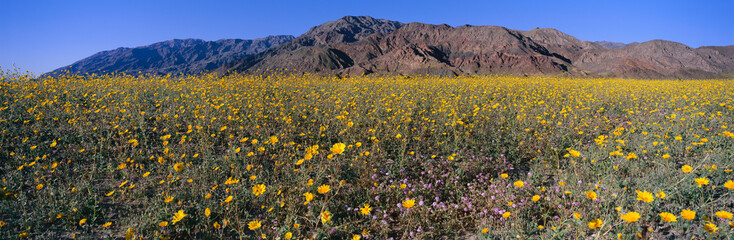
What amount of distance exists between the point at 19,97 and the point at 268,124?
16.3 feet

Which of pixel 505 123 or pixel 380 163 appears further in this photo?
pixel 505 123

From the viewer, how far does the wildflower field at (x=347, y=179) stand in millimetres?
2510

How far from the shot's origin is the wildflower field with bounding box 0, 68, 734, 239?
8.23 feet

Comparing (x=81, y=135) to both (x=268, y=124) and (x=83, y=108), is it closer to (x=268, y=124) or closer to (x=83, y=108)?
(x=83, y=108)

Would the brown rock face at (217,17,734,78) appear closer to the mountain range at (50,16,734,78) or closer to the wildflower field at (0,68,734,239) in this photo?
the mountain range at (50,16,734,78)

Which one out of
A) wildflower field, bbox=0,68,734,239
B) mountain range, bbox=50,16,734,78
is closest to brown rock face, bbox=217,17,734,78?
mountain range, bbox=50,16,734,78

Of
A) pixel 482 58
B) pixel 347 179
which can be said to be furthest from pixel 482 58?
pixel 347 179

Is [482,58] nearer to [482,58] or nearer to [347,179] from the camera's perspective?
[482,58]

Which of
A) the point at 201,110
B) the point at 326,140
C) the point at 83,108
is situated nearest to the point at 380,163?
the point at 326,140

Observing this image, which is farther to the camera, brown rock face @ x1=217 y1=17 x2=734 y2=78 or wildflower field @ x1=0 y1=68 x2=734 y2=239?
brown rock face @ x1=217 y1=17 x2=734 y2=78

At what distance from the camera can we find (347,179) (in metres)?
3.52

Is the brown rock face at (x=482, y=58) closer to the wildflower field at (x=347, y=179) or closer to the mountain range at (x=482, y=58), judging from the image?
the mountain range at (x=482, y=58)

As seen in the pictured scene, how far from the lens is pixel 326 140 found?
4824 millimetres

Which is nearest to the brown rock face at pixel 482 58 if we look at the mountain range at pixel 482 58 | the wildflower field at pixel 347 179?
the mountain range at pixel 482 58
